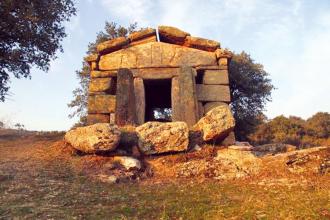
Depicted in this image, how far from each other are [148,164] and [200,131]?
201 centimetres

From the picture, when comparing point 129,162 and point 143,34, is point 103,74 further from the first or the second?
point 129,162

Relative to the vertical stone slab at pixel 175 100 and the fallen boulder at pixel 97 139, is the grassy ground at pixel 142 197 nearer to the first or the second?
the fallen boulder at pixel 97 139

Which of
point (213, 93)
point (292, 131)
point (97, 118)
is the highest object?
point (213, 93)

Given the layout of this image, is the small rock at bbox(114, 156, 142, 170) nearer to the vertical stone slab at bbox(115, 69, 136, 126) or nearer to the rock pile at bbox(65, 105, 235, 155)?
the rock pile at bbox(65, 105, 235, 155)

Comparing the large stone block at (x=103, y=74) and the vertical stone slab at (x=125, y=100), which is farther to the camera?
the large stone block at (x=103, y=74)

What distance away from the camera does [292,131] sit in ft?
64.4

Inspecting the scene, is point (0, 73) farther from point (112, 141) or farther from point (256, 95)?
point (256, 95)

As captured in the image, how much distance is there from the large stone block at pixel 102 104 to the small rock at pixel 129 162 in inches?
179

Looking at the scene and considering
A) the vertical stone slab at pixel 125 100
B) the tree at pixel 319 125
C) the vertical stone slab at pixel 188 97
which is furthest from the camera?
the tree at pixel 319 125

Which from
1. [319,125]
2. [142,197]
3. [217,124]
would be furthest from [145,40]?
[319,125]

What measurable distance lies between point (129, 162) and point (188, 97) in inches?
184

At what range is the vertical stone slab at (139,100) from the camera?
13505 mm

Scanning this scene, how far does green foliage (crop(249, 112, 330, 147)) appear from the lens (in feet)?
61.4

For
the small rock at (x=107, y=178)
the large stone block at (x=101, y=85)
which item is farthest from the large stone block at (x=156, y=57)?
the small rock at (x=107, y=178)
